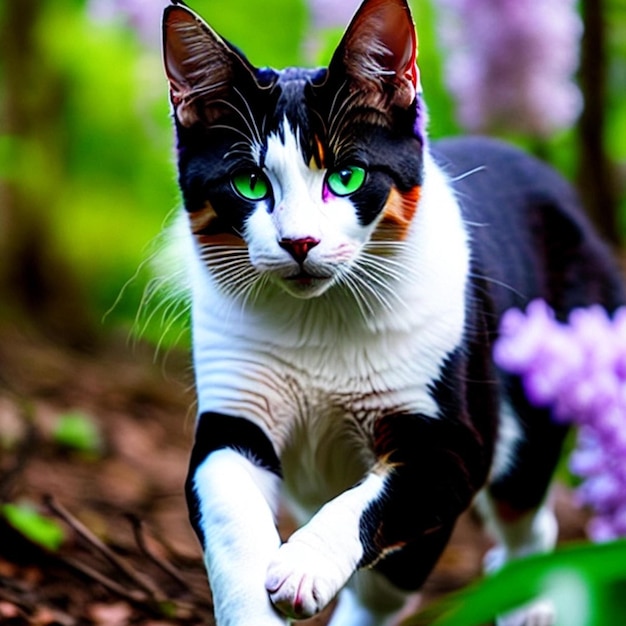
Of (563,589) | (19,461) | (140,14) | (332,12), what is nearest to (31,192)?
(140,14)

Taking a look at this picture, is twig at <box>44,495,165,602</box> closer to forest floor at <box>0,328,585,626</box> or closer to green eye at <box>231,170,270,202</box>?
forest floor at <box>0,328,585,626</box>

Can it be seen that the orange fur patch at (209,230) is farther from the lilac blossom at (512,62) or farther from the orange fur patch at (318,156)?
the lilac blossom at (512,62)

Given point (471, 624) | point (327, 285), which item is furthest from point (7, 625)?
point (471, 624)

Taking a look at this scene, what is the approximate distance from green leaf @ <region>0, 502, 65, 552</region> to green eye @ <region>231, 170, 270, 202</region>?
3.76ft

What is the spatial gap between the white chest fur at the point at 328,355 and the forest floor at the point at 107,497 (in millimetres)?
367

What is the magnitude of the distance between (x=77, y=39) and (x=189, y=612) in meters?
3.92

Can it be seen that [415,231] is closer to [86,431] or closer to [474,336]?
[474,336]

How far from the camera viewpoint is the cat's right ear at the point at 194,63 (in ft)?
6.90

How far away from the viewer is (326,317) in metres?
2.28

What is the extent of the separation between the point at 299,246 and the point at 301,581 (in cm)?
49

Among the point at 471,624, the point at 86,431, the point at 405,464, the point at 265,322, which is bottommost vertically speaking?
the point at 86,431

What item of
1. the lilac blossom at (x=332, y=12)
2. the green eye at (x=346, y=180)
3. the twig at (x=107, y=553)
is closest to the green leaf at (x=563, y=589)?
the green eye at (x=346, y=180)

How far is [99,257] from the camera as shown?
6508mm

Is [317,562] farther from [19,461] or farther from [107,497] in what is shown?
[107,497]
